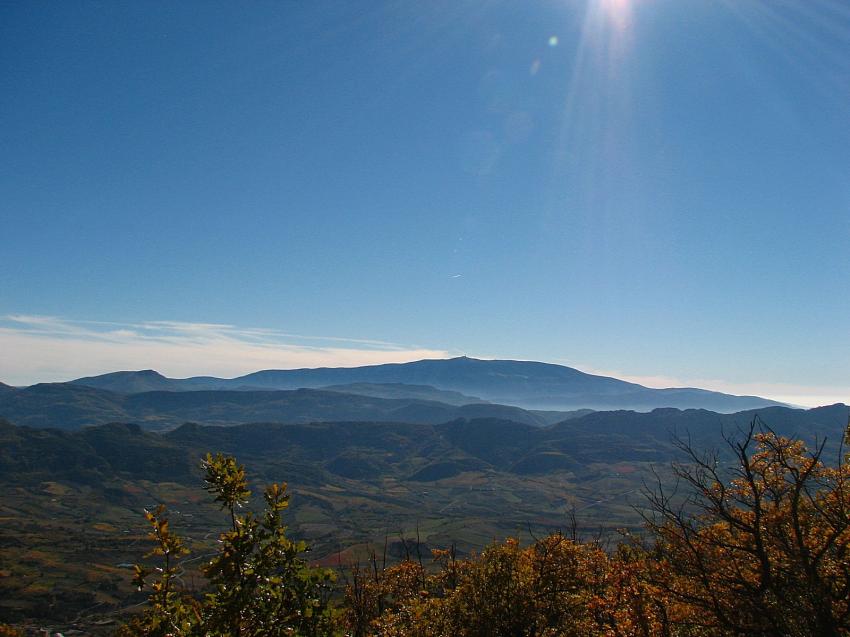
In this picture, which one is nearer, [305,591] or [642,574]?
[305,591]

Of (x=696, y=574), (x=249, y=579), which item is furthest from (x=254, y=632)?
(x=696, y=574)

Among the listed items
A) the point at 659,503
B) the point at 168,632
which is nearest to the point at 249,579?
the point at 168,632

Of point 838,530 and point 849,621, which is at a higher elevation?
point 838,530

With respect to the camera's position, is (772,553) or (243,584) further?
(772,553)

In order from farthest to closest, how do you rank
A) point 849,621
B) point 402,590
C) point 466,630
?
point 402,590 → point 466,630 → point 849,621

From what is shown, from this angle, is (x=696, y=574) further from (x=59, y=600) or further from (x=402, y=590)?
(x=59, y=600)

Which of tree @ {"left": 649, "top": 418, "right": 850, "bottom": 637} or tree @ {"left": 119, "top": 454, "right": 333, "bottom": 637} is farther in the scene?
tree @ {"left": 649, "top": 418, "right": 850, "bottom": 637}

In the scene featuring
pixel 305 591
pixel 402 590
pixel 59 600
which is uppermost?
pixel 305 591

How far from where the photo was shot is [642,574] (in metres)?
29.1

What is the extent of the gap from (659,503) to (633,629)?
19.6ft

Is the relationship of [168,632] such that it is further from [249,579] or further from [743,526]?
[743,526]

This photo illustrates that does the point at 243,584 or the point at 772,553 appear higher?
the point at 243,584

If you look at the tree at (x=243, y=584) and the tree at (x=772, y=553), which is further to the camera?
the tree at (x=772, y=553)

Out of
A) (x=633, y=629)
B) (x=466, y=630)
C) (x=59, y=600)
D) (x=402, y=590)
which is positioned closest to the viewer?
(x=633, y=629)
